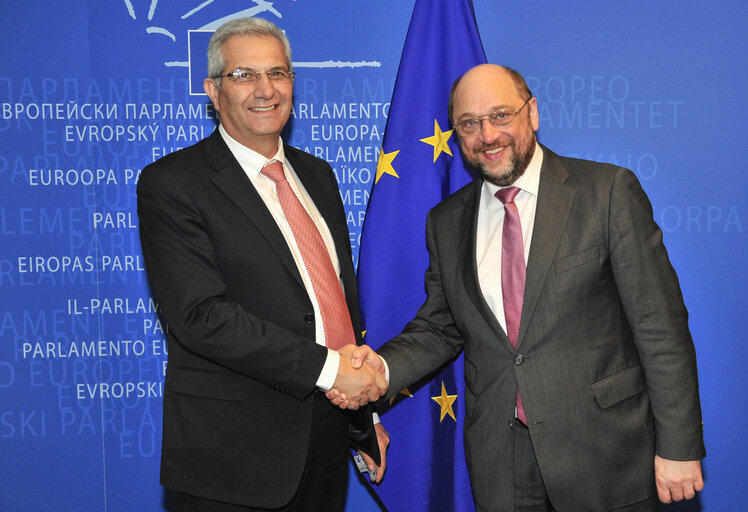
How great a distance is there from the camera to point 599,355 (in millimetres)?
2170

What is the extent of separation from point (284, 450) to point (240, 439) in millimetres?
158

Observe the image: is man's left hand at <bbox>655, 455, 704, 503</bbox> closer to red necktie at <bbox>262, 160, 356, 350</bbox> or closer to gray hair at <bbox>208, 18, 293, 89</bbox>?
red necktie at <bbox>262, 160, 356, 350</bbox>

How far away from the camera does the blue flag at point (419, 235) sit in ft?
10.0

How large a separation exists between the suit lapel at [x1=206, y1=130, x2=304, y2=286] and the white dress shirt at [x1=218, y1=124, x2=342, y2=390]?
0.07 metres

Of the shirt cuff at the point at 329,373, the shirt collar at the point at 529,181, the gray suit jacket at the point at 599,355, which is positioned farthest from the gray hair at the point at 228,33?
the gray suit jacket at the point at 599,355

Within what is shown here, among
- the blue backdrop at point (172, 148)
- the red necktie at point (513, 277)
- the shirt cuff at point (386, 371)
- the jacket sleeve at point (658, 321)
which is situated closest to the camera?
the jacket sleeve at point (658, 321)

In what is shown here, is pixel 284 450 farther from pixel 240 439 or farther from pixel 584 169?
pixel 584 169

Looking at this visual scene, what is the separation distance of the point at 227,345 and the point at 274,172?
27.7 inches

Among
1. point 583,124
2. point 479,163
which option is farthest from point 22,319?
point 583,124

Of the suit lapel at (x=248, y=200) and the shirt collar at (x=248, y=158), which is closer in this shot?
the suit lapel at (x=248, y=200)

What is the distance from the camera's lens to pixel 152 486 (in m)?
3.53

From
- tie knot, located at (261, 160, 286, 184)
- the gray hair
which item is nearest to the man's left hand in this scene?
tie knot, located at (261, 160, 286, 184)

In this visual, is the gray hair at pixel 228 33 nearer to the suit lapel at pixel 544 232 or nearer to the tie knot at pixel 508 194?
the tie knot at pixel 508 194

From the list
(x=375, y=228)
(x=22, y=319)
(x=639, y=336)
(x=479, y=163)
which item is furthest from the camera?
(x=22, y=319)
